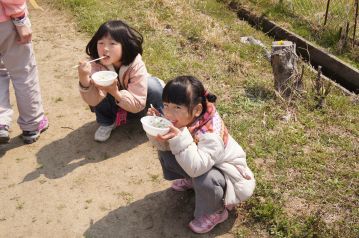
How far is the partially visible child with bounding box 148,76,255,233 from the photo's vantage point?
288 centimetres

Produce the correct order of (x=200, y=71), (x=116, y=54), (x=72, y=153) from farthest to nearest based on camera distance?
1. (x=200, y=71)
2. (x=72, y=153)
3. (x=116, y=54)

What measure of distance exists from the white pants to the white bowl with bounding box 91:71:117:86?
81 centimetres

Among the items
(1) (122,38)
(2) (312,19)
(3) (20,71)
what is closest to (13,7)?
(3) (20,71)

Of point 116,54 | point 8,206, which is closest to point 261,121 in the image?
point 116,54

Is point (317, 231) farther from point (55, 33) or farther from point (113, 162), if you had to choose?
point (55, 33)

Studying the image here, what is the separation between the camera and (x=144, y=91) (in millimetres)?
4000

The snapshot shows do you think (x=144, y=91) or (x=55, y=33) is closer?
(x=144, y=91)

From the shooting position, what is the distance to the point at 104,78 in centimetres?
356

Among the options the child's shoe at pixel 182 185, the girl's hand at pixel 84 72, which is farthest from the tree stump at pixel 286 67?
the girl's hand at pixel 84 72

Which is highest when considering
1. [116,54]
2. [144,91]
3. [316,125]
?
[116,54]

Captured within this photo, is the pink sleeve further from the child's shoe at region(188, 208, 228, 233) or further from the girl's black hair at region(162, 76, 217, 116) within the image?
the child's shoe at region(188, 208, 228, 233)

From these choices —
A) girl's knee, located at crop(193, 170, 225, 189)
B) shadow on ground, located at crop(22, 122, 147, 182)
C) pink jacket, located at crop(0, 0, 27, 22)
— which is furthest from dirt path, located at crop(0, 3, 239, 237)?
pink jacket, located at crop(0, 0, 27, 22)

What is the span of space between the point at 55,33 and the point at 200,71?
Answer: 243cm

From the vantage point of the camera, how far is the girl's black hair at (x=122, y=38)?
380 cm
